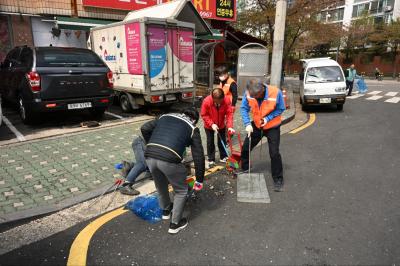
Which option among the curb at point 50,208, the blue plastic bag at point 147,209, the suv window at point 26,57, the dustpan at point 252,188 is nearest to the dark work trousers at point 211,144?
the dustpan at point 252,188

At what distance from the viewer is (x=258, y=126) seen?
182 inches

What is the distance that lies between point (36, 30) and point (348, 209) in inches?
471

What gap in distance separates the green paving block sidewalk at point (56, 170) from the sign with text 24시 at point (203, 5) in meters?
7.59

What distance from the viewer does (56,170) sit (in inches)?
194

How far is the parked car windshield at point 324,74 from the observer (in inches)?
436

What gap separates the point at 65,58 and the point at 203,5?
9922 millimetres

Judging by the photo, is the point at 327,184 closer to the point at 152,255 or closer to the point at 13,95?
the point at 152,255

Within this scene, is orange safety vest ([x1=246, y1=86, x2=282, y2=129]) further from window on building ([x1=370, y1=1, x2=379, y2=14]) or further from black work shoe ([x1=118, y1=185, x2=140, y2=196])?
window on building ([x1=370, y1=1, x2=379, y2=14])

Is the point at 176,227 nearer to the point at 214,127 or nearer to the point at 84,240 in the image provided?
the point at 84,240

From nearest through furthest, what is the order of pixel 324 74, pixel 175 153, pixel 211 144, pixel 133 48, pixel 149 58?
1. pixel 175 153
2. pixel 211 144
3. pixel 149 58
4. pixel 133 48
5. pixel 324 74

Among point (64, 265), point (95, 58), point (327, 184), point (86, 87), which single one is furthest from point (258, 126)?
point (95, 58)

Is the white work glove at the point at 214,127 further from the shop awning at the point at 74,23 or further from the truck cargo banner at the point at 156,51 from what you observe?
the shop awning at the point at 74,23

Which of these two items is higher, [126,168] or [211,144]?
[211,144]

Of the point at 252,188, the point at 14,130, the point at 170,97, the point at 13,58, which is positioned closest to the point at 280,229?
the point at 252,188
